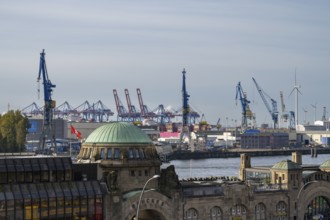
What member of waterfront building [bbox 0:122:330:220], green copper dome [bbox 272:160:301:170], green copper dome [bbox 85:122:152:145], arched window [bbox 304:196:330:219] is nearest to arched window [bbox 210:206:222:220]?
waterfront building [bbox 0:122:330:220]

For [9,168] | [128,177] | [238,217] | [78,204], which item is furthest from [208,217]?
[9,168]

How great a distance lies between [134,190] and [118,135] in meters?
5.14

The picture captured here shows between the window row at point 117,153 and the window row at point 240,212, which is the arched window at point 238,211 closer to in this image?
the window row at point 240,212

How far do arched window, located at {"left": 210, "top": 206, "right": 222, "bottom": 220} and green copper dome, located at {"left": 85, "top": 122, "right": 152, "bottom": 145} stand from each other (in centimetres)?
888

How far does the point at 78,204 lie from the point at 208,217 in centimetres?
1466

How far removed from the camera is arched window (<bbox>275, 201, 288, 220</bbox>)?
81.7 meters

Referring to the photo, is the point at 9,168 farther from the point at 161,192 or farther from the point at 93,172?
the point at 161,192

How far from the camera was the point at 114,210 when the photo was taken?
68375 millimetres

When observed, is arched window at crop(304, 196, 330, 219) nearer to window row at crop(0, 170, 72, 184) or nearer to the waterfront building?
the waterfront building

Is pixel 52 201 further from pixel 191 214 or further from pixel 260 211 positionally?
pixel 260 211

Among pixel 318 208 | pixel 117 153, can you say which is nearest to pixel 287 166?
pixel 318 208

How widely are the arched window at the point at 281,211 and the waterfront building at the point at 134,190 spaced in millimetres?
99

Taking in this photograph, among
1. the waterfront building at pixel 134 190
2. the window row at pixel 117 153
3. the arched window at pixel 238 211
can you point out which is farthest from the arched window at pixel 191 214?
the window row at pixel 117 153

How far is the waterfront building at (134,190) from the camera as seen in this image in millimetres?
64750
